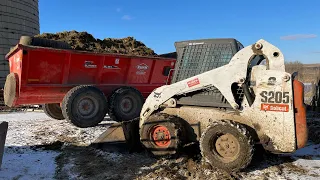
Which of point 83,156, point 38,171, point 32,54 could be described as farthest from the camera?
point 32,54

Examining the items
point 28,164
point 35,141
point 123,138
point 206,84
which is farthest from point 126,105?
point 206,84

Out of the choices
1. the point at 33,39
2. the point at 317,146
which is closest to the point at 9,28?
the point at 33,39

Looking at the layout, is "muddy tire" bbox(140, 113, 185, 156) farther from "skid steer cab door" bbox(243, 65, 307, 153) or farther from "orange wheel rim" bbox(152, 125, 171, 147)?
"skid steer cab door" bbox(243, 65, 307, 153)

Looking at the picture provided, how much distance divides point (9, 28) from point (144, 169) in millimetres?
18573

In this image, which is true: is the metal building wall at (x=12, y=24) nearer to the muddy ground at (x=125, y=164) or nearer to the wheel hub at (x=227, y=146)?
the muddy ground at (x=125, y=164)

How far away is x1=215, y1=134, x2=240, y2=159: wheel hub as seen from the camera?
4301 millimetres

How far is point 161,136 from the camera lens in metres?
4.95

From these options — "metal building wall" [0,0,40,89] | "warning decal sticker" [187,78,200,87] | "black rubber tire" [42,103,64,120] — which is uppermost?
"metal building wall" [0,0,40,89]

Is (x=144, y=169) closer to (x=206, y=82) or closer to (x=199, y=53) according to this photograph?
(x=206, y=82)

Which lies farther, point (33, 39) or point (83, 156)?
point (33, 39)

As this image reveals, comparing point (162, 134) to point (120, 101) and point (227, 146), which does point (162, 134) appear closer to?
point (227, 146)

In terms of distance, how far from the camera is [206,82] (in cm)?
461

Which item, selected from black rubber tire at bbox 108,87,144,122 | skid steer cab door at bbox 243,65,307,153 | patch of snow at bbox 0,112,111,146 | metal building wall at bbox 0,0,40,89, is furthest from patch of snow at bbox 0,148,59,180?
metal building wall at bbox 0,0,40,89

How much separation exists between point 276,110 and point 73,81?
217 inches
